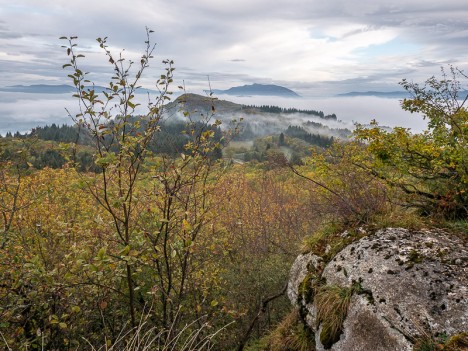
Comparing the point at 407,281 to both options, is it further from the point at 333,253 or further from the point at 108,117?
the point at 108,117

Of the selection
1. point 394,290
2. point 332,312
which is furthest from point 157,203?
point 394,290

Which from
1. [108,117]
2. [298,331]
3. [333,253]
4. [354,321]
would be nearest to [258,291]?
[298,331]

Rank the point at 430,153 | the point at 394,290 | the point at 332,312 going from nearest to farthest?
the point at 394,290 → the point at 332,312 → the point at 430,153

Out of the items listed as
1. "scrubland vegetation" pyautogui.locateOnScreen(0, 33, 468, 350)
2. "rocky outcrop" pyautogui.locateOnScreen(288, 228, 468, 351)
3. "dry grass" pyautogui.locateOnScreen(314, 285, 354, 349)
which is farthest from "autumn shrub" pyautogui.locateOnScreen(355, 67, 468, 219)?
"dry grass" pyautogui.locateOnScreen(314, 285, 354, 349)

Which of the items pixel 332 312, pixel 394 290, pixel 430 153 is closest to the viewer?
pixel 394 290

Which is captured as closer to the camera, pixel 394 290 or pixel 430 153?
pixel 394 290

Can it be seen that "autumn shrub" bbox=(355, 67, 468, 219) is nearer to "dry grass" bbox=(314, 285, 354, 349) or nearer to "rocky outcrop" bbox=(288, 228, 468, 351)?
"rocky outcrop" bbox=(288, 228, 468, 351)

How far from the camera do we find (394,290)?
17.5 feet

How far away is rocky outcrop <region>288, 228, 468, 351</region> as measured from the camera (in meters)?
4.83

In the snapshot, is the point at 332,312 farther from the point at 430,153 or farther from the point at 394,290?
the point at 430,153

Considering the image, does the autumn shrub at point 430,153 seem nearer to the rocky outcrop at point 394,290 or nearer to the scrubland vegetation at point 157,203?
the scrubland vegetation at point 157,203

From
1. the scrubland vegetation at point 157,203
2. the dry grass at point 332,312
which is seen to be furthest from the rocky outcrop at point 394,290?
the scrubland vegetation at point 157,203

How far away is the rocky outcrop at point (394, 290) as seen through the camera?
4.83 m

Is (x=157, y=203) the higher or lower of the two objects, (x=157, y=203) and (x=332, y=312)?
the higher
